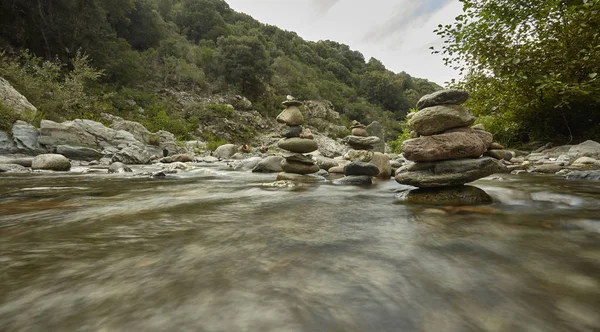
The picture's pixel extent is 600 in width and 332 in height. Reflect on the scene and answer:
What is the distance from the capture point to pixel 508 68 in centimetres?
1041

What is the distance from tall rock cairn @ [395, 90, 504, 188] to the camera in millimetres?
4277

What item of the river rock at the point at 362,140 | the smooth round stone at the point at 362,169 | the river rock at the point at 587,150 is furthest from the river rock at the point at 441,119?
the river rock at the point at 587,150

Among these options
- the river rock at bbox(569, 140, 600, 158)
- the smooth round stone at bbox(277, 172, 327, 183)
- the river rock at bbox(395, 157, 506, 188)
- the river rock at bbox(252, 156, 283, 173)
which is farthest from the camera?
the river rock at bbox(252, 156, 283, 173)

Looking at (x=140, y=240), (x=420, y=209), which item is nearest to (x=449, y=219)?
(x=420, y=209)

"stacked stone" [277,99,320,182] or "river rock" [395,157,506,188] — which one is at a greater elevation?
"stacked stone" [277,99,320,182]

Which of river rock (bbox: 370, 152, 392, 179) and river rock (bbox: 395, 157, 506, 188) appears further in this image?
river rock (bbox: 370, 152, 392, 179)

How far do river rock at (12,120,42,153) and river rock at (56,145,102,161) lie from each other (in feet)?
2.35

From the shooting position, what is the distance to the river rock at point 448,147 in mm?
4414

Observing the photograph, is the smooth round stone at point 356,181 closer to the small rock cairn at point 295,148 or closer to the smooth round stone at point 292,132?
the small rock cairn at point 295,148

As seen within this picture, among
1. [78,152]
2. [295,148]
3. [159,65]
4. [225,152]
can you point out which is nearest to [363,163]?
[295,148]

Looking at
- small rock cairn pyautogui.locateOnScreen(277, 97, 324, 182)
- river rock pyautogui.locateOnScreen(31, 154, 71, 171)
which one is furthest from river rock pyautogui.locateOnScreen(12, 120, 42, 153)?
small rock cairn pyautogui.locateOnScreen(277, 97, 324, 182)

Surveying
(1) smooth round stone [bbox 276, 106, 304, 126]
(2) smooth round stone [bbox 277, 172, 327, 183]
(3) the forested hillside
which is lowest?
(2) smooth round stone [bbox 277, 172, 327, 183]

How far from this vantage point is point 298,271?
166cm

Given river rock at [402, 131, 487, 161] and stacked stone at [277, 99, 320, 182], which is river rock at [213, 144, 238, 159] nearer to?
stacked stone at [277, 99, 320, 182]
